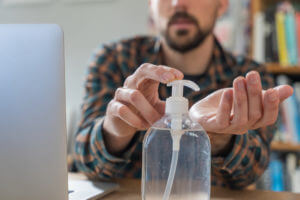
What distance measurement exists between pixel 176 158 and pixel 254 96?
153 mm

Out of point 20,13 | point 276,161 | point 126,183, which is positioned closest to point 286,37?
point 276,161

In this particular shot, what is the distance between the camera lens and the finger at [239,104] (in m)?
0.57

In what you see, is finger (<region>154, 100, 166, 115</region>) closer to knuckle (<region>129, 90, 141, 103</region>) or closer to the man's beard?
knuckle (<region>129, 90, 141, 103</region>)

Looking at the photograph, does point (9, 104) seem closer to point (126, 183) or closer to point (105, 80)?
point (126, 183)

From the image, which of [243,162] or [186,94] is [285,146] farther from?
[243,162]

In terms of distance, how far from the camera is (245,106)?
58cm

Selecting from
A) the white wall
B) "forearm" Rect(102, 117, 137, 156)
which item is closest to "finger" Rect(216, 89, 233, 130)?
"forearm" Rect(102, 117, 137, 156)

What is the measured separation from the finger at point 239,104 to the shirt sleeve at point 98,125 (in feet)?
1.07

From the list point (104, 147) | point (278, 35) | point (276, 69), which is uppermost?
point (278, 35)

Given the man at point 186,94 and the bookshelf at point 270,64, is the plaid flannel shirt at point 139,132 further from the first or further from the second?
the bookshelf at point 270,64

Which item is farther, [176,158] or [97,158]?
[97,158]

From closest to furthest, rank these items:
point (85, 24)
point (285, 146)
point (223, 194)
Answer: point (223, 194) → point (285, 146) → point (85, 24)

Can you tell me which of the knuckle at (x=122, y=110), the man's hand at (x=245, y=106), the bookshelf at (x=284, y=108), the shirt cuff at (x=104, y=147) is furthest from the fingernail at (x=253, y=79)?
the bookshelf at (x=284, y=108)

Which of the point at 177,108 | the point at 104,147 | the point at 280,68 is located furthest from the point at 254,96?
the point at 280,68
